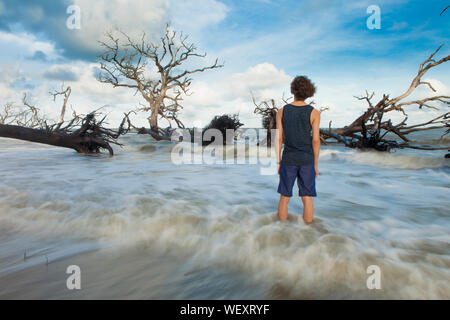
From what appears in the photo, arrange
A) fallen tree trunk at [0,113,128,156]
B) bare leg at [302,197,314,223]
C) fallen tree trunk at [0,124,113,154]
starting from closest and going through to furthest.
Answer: bare leg at [302,197,314,223] < fallen tree trunk at [0,124,113,154] < fallen tree trunk at [0,113,128,156]

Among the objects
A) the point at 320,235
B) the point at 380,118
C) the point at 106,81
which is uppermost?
the point at 106,81

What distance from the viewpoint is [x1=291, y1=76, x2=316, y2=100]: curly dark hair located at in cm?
283

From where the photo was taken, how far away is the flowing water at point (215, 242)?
6.39 ft

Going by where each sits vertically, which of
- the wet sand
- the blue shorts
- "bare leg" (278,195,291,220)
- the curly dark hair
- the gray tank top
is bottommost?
the wet sand

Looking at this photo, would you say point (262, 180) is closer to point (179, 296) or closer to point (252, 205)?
point (252, 205)

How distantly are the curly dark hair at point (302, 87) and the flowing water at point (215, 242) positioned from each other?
145 cm

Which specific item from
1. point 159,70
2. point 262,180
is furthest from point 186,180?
point 159,70

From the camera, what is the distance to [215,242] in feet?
8.63

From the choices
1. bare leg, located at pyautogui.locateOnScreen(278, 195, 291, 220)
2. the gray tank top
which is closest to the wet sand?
bare leg, located at pyautogui.locateOnScreen(278, 195, 291, 220)

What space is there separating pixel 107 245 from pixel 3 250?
0.93 m

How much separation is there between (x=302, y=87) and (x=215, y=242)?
1.90 m

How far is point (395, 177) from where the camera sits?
6082 mm

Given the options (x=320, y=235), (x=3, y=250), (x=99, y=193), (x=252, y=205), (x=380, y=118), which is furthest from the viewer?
(x=380, y=118)

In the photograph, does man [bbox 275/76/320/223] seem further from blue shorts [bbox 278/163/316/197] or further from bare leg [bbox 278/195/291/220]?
bare leg [bbox 278/195/291/220]
